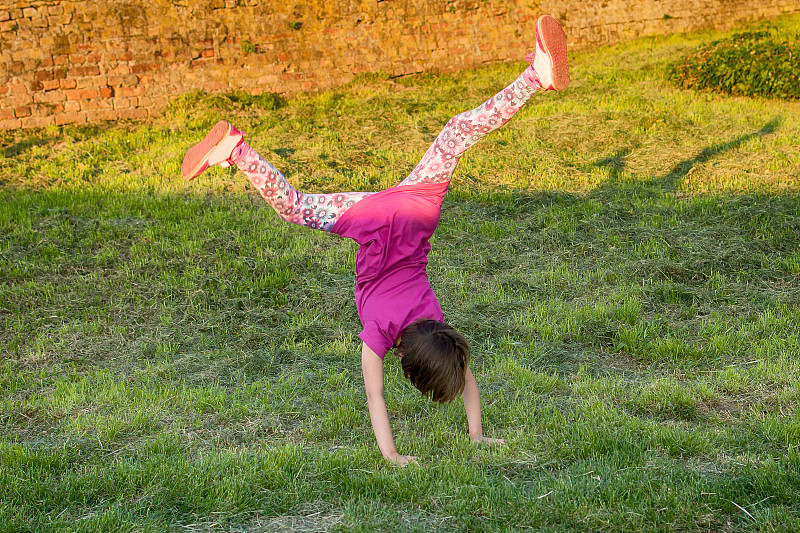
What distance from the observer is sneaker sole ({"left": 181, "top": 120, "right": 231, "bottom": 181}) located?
340 centimetres

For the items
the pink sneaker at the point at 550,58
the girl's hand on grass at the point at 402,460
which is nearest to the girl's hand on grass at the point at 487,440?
the girl's hand on grass at the point at 402,460

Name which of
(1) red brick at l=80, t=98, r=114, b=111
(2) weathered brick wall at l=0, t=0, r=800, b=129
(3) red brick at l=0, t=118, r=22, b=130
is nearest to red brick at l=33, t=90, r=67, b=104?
(2) weathered brick wall at l=0, t=0, r=800, b=129

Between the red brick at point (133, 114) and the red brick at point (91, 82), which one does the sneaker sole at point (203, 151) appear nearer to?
the red brick at point (133, 114)

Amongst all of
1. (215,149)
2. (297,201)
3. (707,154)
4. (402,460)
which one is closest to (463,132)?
(297,201)

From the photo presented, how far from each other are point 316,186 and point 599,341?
3790mm

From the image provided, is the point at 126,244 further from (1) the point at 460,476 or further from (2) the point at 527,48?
(2) the point at 527,48

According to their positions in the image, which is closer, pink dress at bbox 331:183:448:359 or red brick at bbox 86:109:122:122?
pink dress at bbox 331:183:448:359

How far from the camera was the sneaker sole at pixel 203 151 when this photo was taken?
134 inches

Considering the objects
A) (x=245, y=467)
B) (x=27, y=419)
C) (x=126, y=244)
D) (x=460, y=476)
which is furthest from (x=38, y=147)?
(x=460, y=476)

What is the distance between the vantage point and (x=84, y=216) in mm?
7062

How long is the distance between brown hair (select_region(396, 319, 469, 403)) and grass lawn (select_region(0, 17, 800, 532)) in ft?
1.23

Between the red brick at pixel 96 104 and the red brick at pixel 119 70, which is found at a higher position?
the red brick at pixel 119 70

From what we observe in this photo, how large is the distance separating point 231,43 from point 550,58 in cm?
867

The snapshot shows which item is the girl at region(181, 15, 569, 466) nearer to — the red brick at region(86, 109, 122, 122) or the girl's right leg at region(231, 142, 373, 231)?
the girl's right leg at region(231, 142, 373, 231)
